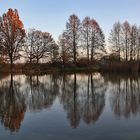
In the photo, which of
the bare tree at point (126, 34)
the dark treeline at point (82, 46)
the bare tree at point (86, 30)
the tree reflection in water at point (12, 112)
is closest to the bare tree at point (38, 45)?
the dark treeline at point (82, 46)

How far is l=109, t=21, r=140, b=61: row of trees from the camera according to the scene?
169 feet

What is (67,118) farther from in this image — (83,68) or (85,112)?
(83,68)

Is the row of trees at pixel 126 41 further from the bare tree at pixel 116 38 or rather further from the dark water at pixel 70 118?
the dark water at pixel 70 118

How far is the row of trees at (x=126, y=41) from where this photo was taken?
51562 mm

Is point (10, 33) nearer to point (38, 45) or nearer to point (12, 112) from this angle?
point (38, 45)

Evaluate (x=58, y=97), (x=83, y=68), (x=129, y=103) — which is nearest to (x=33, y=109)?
(x=58, y=97)

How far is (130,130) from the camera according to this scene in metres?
7.41

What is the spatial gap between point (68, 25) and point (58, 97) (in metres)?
38.0

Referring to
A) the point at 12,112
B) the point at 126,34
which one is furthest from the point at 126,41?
the point at 12,112

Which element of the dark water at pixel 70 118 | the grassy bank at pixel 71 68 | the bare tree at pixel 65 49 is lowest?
the dark water at pixel 70 118

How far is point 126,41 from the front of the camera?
5216 centimetres

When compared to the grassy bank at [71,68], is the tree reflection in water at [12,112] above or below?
below

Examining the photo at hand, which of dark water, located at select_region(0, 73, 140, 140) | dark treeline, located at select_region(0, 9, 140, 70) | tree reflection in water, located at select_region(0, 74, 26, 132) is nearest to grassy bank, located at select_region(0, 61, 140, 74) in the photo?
dark treeline, located at select_region(0, 9, 140, 70)

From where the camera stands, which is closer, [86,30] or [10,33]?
[10,33]
